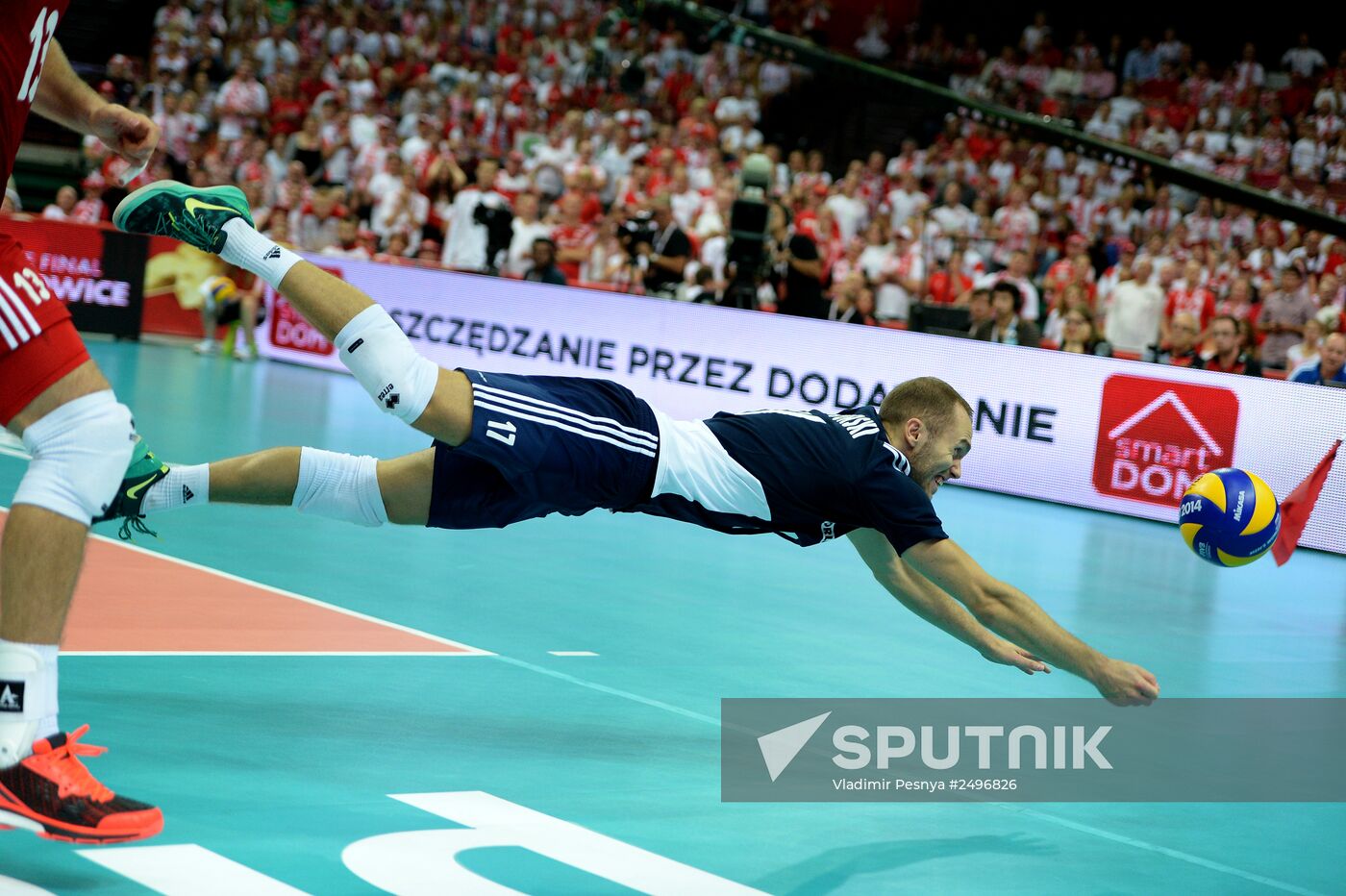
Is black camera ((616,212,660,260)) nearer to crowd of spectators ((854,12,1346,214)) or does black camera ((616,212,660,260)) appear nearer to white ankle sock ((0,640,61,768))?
crowd of spectators ((854,12,1346,214))

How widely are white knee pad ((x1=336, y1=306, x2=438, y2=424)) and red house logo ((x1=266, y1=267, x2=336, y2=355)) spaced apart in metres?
13.6

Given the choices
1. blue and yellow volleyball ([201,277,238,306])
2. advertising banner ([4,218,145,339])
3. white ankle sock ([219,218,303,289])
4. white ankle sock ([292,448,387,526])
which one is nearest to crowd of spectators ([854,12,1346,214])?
blue and yellow volleyball ([201,277,238,306])

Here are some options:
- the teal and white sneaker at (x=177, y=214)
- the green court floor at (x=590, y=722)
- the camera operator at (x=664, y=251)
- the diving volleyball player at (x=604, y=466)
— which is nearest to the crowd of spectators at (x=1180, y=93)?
the camera operator at (x=664, y=251)

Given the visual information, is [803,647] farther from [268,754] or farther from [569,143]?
[569,143]

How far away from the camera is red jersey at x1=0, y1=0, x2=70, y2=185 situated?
12.6 ft

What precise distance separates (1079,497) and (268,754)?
9.86m

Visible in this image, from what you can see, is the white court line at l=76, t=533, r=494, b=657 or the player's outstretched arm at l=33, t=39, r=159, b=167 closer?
the player's outstretched arm at l=33, t=39, r=159, b=167

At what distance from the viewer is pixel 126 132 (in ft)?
14.8

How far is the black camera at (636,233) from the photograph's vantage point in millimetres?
17594

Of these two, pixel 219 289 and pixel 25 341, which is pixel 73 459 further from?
pixel 219 289

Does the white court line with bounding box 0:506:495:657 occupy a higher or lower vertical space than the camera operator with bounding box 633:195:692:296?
lower

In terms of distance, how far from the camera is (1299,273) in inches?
627

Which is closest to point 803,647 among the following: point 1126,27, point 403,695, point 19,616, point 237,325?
point 403,695

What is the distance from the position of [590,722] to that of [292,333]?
45.7ft
